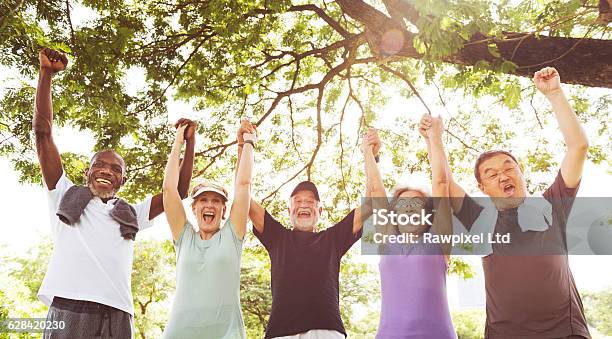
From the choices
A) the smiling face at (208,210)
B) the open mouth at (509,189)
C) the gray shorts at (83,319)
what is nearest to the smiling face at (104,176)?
the smiling face at (208,210)

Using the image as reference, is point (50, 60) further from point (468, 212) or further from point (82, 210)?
point (468, 212)

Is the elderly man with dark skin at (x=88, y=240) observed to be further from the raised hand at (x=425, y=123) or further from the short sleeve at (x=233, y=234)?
the raised hand at (x=425, y=123)

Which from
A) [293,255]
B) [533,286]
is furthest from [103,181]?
[533,286]

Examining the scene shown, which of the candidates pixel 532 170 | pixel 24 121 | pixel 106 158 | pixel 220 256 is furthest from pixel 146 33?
pixel 532 170

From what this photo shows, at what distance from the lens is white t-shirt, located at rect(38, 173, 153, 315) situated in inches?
131


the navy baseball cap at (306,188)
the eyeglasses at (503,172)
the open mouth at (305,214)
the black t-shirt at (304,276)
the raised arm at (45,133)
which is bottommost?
the black t-shirt at (304,276)

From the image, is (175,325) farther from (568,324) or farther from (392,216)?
(568,324)

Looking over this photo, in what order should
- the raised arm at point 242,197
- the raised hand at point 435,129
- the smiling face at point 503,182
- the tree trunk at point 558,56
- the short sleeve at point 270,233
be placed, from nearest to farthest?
the smiling face at point 503,182 → the raised hand at point 435,129 → the raised arm at point 242,197 → the short sleeve at point 270,233 → the tree trunk at point 558,56

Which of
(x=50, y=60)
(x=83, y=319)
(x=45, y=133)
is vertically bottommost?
(x=83, y=319)

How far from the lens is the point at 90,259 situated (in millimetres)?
3439

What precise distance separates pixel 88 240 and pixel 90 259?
0.15 meters

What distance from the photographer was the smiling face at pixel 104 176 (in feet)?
12.5

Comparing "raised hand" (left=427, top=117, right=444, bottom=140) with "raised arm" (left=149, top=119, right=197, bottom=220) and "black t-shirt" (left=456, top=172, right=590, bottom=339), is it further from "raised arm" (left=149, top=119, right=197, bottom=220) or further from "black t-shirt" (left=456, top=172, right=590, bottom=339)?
"raised arm" (left=149, top=119, right=197, bottom=220)

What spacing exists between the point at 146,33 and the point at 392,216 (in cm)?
512
